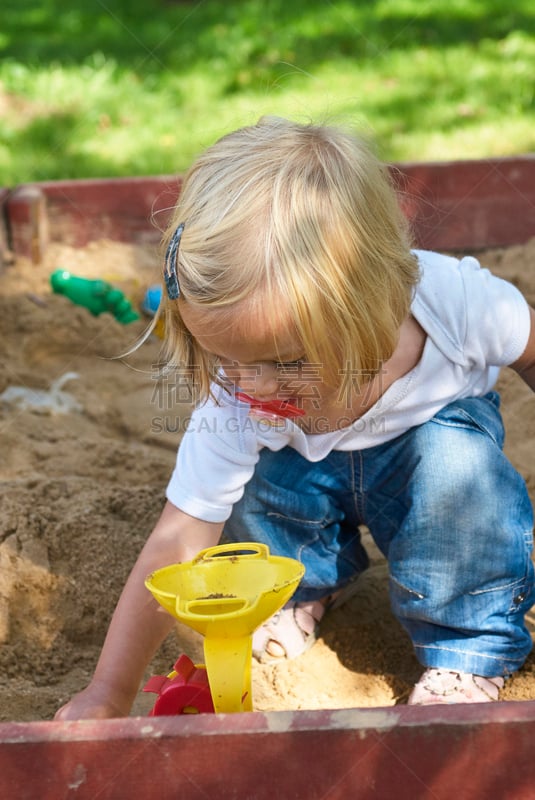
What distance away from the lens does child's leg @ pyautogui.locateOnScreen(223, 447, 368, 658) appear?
5.28ft

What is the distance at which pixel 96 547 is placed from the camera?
1.73 metres

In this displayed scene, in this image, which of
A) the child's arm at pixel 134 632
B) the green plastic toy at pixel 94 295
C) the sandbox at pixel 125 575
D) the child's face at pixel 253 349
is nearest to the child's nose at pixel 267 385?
the child's face at pixel 253 349

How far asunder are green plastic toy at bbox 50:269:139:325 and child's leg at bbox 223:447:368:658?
111 centimetres

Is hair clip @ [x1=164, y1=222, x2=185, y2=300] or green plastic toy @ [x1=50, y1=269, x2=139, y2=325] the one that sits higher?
hair clip @ [x1=164, y1=222, x2=185, y2=300]

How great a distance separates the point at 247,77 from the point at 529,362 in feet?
11.3

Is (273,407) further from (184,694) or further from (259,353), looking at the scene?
(184,694)

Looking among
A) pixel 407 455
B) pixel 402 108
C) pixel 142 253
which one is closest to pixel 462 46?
pixel 402 108

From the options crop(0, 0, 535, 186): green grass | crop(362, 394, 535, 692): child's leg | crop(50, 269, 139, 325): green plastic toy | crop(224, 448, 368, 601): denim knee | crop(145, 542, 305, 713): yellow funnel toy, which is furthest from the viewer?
crop(0, 0, 535, 186): green grass

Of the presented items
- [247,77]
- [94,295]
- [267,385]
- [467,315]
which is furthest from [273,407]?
[247,77]

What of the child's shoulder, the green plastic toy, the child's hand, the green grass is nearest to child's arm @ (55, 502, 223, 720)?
the child's hand

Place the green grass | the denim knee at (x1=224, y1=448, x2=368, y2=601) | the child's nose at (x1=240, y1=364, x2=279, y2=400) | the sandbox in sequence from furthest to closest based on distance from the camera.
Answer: the green grass, the denim knee at (x1=224, y1=448, x2=368, y2=601), the child's nose at (x1=240, y1=364, x2=279, y2=400), the sandbox

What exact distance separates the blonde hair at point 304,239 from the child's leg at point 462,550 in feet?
0.68

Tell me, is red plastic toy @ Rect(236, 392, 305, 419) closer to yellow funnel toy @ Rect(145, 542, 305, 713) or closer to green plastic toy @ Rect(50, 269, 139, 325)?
yellow funnel toy @ Rect(145, 542, 305, 713)

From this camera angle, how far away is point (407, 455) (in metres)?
1.53
